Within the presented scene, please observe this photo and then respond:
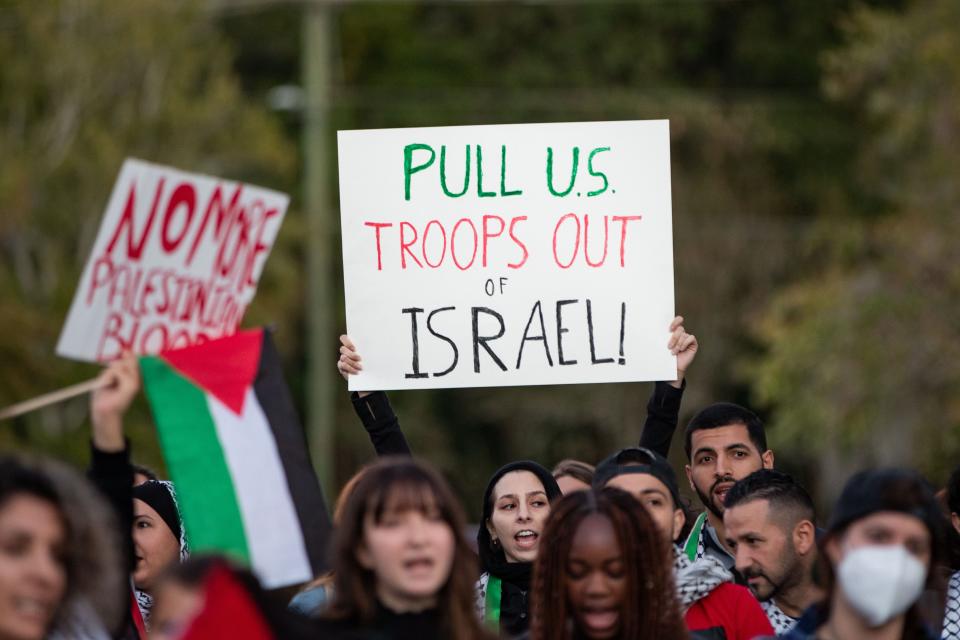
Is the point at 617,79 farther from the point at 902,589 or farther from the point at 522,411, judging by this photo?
the point at 902,589

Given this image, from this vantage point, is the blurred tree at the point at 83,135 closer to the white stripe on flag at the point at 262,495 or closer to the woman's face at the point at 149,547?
the woman's face at the point at 149,547

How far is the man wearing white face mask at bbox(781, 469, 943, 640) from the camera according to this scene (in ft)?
18.1

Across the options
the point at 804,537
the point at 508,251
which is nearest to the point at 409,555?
the point at 804,537

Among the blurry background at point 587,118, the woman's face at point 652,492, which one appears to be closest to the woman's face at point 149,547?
the woman's face at point 652,492

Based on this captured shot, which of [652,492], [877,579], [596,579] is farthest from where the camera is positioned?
[652,492]

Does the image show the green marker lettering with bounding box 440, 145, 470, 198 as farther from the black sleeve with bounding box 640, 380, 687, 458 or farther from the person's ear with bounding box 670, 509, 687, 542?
the person's ear with bounding box 670, 509, 687, 542

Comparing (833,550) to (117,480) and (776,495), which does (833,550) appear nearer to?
(776,495)

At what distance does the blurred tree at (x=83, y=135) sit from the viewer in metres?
24.2

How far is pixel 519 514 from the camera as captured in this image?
24.2ft

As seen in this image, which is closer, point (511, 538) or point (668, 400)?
point (511, 538)

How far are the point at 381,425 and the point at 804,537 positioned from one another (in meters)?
1.46

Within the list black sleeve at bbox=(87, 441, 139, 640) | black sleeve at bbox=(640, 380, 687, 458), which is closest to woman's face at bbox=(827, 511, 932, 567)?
black sleeve at bbox=(87, 441, 139, 640)

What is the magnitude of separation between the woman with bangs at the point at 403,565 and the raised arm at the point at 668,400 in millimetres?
2097

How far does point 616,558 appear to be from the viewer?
5988mm
